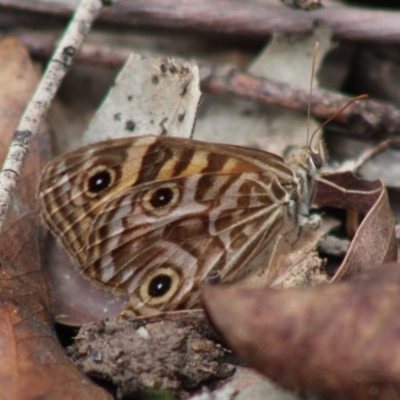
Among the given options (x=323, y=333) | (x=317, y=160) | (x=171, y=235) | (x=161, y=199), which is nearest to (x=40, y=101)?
(x=161, y=199)

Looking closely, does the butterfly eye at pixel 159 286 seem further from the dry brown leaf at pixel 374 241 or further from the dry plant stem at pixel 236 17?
the dry plant stem at pixel 236 17

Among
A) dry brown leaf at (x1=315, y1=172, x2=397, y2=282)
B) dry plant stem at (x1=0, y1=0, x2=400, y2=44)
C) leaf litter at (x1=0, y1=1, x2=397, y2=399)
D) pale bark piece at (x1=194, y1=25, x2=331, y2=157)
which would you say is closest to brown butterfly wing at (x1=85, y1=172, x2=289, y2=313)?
leaf litter at (x1=0, y1=1, x2=397, y2=399)

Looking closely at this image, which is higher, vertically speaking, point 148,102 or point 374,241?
point 148,102

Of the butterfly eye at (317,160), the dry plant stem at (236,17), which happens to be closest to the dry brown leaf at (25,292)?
the dry plant stem at (236,17)

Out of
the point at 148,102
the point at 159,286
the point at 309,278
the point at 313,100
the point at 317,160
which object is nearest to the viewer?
the point at 309,278

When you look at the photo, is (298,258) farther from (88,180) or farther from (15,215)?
(15,215)

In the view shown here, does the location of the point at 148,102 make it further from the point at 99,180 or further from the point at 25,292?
the point at 25,292
